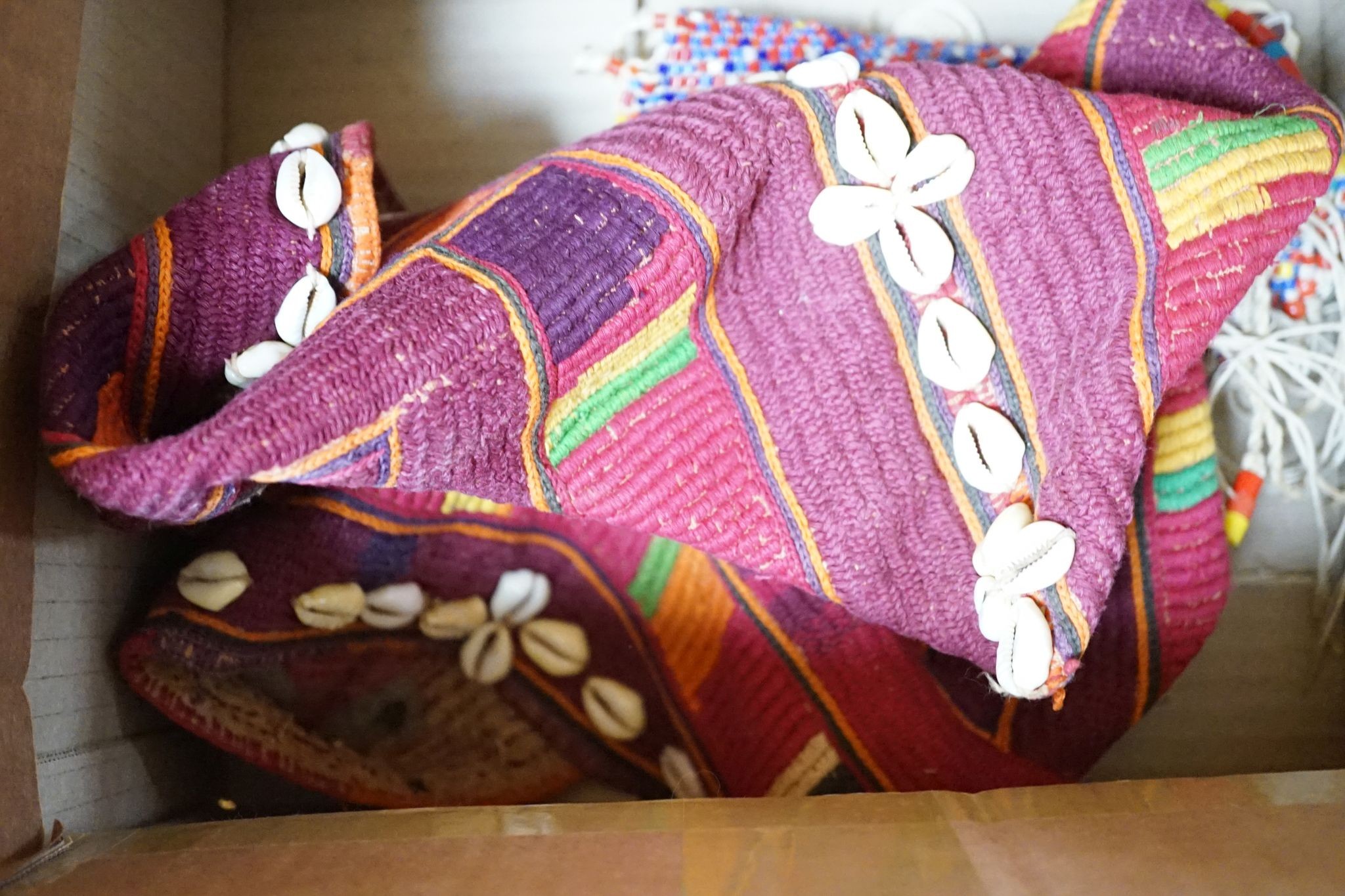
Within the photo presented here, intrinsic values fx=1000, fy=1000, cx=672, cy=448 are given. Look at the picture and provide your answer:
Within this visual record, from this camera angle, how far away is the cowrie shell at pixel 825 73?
615 mm

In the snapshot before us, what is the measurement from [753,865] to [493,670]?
326 millimetres

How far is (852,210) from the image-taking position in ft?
1.97

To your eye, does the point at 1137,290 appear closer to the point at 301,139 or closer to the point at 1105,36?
the point at 1105,36

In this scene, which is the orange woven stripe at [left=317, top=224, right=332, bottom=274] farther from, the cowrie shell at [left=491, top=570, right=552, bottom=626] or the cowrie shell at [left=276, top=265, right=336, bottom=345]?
the cowrie shell at [left=491, top=570, right=552, bottom=626]

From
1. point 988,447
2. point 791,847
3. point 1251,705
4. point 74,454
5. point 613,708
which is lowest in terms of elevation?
point 1251,705

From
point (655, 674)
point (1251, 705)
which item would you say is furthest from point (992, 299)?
point (1251, 705)

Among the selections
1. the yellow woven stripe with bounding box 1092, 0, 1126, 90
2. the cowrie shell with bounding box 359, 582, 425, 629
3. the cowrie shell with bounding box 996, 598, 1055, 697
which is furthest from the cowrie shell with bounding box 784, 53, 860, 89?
the cowrie shell with bounding box 359, 582, 425, 629

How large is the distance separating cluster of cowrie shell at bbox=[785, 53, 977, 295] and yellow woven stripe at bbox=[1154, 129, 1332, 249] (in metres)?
0.12

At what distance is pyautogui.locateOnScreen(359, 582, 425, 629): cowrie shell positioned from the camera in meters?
0.72

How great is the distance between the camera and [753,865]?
0.49m

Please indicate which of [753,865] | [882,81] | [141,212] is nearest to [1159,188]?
[882,81]

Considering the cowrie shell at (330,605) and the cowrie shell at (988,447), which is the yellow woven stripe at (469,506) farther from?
the cowrie shell at (988,447)

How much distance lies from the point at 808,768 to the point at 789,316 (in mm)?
327

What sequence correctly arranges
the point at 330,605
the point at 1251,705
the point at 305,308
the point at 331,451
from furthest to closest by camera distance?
the point at 1251,705 < the point at 330,605 < the point at 305,308 < the point at 331,451
